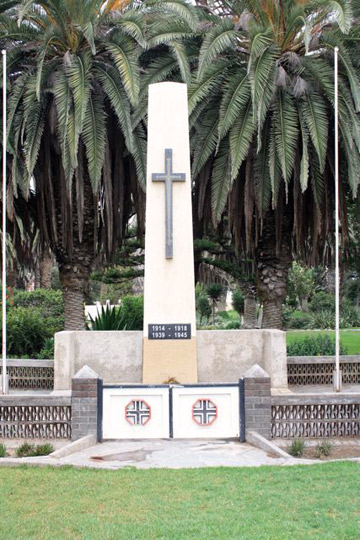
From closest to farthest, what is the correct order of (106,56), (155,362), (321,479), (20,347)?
(321,479) → (155,362) → (106,56) → (20,347)

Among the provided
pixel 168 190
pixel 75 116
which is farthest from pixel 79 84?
pixel 168 190

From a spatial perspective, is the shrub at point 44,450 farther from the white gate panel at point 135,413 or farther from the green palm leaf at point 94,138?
the green palm leaf at point 94,138

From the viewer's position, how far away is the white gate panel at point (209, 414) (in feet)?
34.3

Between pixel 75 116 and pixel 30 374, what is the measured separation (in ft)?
19.3

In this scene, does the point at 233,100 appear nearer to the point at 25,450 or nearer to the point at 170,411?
the point at 170,411

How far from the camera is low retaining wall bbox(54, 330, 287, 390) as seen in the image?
13.2 meters

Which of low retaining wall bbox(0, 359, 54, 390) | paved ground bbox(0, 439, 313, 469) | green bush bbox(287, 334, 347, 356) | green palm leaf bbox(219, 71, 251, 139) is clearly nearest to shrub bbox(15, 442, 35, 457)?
paved ground bbox(0, 439, 313, 469)

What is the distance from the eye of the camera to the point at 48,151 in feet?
59.1

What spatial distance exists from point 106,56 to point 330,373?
30.4ft

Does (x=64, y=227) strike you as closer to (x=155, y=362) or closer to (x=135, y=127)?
(x=135, y=127)

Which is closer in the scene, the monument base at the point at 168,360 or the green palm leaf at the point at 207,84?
the monument base at the point at 168,360


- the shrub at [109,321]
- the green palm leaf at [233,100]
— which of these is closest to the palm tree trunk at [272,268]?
the green palm leaf at [233,100]

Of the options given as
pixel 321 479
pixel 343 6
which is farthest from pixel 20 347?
pixel 321 479

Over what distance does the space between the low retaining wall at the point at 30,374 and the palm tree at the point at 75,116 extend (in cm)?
216
